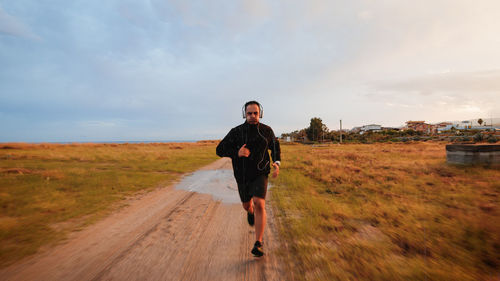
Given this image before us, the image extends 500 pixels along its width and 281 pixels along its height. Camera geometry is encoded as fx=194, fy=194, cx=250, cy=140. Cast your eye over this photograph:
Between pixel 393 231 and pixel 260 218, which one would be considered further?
pixel 393 231

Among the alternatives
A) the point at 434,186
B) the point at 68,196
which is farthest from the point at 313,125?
the point at 68,196

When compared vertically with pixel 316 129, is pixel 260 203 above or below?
below

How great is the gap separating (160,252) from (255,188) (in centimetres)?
173

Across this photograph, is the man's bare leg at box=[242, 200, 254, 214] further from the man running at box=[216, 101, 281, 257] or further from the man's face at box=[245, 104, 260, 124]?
the man's face at box=[245, 104, 260, 124]

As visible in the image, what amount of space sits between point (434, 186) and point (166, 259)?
9.01m

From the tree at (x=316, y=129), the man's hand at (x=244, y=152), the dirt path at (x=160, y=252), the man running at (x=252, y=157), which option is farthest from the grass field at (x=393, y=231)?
the tree at (x=316, y=129)

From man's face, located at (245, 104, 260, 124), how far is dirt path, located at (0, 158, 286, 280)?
6.61 feet

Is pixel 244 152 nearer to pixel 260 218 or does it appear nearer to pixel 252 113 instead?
pixel 252 113

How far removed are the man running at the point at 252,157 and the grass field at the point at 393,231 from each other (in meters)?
0.87

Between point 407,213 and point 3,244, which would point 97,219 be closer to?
point 3,244

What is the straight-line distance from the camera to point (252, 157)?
9.82ft

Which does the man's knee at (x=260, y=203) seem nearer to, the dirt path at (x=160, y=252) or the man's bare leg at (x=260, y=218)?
the man's bare leg at (x=260, y=218)

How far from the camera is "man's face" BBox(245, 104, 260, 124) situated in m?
3.01

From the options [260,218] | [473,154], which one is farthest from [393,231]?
[473,154]
